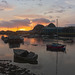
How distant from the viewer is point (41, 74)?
18.8m

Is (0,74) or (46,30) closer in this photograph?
(0,74)

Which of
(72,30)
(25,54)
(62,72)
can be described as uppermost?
(72,30)

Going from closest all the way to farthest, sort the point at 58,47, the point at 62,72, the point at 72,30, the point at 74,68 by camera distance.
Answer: the point at 62,72 → the point at 74,68 → the point at 58,47 → the point at 72,30

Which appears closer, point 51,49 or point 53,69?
point 53,69

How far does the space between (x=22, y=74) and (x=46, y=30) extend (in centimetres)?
16666

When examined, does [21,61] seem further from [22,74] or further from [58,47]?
[58,47]

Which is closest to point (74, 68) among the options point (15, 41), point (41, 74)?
point (41, 74)

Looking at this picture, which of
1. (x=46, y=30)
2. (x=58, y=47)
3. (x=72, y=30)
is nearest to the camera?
(x=58, y=47)

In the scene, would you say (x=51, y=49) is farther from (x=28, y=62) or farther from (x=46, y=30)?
(x=46, y=30)

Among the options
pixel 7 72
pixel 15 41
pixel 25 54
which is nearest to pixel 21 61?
pixel 25 54

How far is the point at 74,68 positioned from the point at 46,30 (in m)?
162

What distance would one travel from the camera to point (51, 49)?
42.4 metres

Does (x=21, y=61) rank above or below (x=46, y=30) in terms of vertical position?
below

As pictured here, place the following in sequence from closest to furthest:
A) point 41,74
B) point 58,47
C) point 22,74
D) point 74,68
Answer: point 22,74 → point 41,74 → point 74,68 → point 58,47
